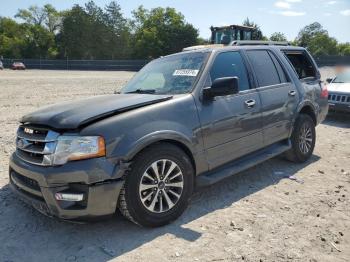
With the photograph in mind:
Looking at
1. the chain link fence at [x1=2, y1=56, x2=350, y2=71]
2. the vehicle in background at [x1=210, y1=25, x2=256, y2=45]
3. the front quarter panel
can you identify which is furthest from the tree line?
the front quarter panel

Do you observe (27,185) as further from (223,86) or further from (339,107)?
(339,107)

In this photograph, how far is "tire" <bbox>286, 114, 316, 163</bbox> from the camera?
5797mm

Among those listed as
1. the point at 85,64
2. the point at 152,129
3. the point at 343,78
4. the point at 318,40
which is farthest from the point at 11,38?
the point at 152,129

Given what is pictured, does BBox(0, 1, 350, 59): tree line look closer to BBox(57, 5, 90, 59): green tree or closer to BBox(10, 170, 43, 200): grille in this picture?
BBox(57, 5, 90, 59): green tree

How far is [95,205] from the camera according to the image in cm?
334

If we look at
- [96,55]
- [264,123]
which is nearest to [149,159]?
[264,123]

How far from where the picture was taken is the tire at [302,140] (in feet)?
19.0

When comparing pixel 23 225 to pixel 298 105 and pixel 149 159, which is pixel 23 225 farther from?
pixel 298 105

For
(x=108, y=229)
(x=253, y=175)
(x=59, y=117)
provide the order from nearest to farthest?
(x=59, y=117), (x=108, y=229), (x=253, y=175)

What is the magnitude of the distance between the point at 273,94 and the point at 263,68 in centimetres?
42

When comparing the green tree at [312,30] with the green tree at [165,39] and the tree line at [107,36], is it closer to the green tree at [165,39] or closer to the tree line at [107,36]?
the tree line at [107,36]

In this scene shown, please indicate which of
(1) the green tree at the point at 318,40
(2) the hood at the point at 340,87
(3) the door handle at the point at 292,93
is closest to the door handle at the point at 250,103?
(3) the door handle at the point at 292,93

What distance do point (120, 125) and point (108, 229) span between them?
1156 mm

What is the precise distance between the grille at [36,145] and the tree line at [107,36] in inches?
2700
